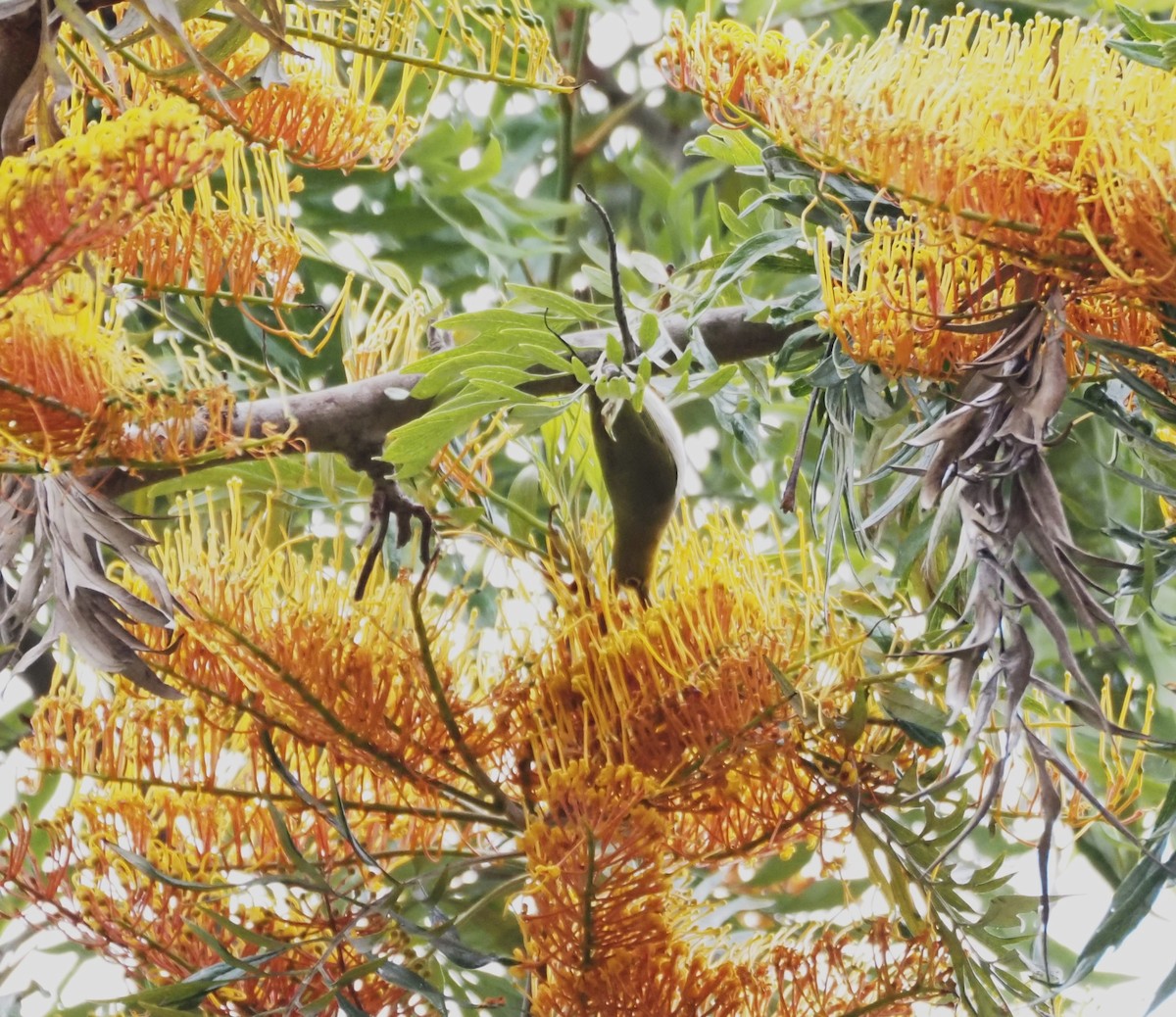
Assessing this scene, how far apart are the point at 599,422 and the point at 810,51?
110 millimetres

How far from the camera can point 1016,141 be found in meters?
0.27

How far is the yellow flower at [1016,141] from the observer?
0.87 feet

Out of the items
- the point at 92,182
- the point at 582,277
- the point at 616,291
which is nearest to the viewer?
the point at 92,182

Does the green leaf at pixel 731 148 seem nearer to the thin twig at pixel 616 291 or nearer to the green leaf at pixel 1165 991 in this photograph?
the thin twig at pixel 616 291

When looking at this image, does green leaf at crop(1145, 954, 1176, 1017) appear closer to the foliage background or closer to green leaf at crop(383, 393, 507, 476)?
the foliage background

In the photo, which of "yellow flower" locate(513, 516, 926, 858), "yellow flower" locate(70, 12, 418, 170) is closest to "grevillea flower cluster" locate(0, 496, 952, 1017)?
"yellow flower" locate(513, 516, 926, 858)

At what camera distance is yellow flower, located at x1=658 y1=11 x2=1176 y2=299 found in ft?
0.87

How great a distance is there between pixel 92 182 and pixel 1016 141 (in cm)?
19

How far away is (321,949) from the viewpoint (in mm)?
368

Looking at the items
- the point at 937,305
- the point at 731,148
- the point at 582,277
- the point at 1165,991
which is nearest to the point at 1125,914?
the point at 1165,991

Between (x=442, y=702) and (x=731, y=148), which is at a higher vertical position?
(x=731, y=148)

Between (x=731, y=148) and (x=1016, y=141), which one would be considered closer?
(x=1016, y=141)

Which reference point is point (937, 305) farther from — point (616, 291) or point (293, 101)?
point (293, 101)

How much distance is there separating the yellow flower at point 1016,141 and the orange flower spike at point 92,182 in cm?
14
